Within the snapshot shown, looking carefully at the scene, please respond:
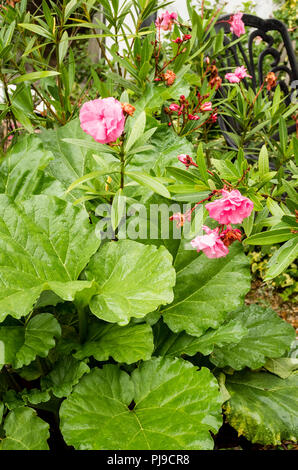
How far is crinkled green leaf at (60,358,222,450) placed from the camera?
2.43ft

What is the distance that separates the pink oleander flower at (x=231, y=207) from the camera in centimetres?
73

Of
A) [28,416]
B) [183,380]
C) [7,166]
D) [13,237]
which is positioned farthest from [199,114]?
[28,416]

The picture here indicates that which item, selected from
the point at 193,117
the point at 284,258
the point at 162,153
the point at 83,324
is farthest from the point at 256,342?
the point at 193,117

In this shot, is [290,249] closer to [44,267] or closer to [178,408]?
[178,408]

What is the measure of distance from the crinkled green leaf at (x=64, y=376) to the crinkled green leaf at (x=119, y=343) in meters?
0.03

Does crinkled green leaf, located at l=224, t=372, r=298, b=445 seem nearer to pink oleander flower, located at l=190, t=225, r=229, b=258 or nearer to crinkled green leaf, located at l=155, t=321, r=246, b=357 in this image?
crinkled green leaf, located at l=155, t=321, r=246, b=357

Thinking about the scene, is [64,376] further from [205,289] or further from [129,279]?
[205,289]

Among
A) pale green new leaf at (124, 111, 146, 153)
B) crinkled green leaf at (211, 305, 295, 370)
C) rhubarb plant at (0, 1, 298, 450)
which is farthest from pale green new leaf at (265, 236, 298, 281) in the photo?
pale green new leaf at (124, 111, 146, 153)

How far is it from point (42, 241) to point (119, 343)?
0.29 meters

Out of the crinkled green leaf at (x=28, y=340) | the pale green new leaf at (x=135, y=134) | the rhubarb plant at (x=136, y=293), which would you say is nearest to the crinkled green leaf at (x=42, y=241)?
the rhubarb plant at (x=136, y=293)

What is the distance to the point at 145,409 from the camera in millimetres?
824

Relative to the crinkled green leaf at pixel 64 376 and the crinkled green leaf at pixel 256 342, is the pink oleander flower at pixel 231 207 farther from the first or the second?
the crinkled green leaf at pixel 64 376

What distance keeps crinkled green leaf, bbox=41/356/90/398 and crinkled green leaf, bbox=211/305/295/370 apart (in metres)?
0.35

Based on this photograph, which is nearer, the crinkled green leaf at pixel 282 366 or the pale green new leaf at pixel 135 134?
the pale green new leaf at pixel 135 134
